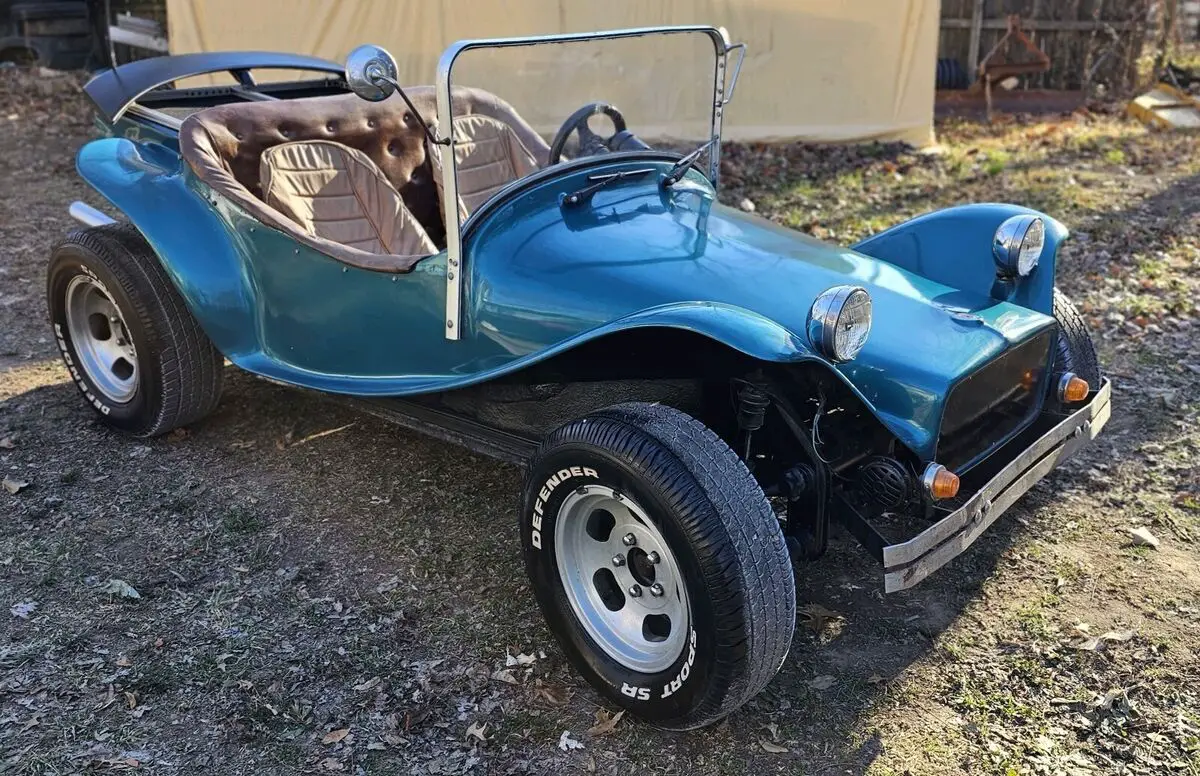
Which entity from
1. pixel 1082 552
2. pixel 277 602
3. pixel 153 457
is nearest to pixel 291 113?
pixel 153 457

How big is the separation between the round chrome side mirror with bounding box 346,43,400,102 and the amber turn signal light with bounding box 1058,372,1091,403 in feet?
7.49

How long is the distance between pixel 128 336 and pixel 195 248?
0.63m

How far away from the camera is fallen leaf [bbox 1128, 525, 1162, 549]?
355 cm

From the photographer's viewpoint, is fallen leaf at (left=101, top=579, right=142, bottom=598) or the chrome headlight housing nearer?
fallen leaf at (left=101, top=579, right=142, bottom=598)

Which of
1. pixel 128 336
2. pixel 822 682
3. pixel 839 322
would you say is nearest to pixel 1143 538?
pixel 822 682

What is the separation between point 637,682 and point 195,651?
1336mm

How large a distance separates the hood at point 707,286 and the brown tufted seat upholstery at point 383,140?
2.49ft

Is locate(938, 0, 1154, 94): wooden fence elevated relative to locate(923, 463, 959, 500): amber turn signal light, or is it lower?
elevated

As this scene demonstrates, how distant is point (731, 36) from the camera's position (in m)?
8.75

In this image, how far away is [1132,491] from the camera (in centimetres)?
386

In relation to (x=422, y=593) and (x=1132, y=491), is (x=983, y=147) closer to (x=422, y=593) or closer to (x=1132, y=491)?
(x=1132, y=491)

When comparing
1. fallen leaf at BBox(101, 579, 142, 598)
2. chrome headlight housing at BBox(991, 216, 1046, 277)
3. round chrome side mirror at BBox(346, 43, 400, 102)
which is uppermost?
round chrome side mirror at BBox(346, 43, 400, 102)

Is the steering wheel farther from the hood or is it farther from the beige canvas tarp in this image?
the beige canvas tarp

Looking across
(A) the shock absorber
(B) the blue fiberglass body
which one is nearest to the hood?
(B) the blue fiberglass body
